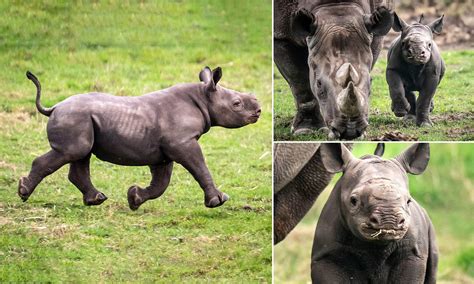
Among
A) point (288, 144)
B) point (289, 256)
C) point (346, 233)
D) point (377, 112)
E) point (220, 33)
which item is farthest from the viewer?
point (220, 33)

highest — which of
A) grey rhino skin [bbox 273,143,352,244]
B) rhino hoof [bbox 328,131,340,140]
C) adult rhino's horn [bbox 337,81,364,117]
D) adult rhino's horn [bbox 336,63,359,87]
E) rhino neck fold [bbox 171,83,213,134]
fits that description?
adult rhino's horn [bbox 336,63,359,87]

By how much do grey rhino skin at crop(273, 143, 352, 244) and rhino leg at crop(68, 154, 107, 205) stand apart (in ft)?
6.50

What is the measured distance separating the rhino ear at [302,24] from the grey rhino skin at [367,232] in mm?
765

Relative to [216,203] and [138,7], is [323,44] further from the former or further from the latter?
[138,7]

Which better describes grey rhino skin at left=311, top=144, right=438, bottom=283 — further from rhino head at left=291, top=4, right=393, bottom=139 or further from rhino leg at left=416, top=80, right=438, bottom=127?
rhino leg at left=416, top=80, right=438, bottom=127

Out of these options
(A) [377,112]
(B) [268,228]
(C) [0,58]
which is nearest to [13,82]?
(C) [0,58]

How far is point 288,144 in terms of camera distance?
9.24 m

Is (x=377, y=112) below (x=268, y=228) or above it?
above

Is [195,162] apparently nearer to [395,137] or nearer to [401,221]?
[395,137]

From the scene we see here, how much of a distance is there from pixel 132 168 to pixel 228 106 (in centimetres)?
349

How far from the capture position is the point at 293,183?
9.56 metres

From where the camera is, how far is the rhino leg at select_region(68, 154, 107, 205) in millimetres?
7629

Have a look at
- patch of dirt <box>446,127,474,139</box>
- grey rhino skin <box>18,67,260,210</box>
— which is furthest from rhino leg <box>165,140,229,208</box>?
patch of dirt <box>446,127,474,139</box>

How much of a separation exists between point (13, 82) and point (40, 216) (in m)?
3.59
